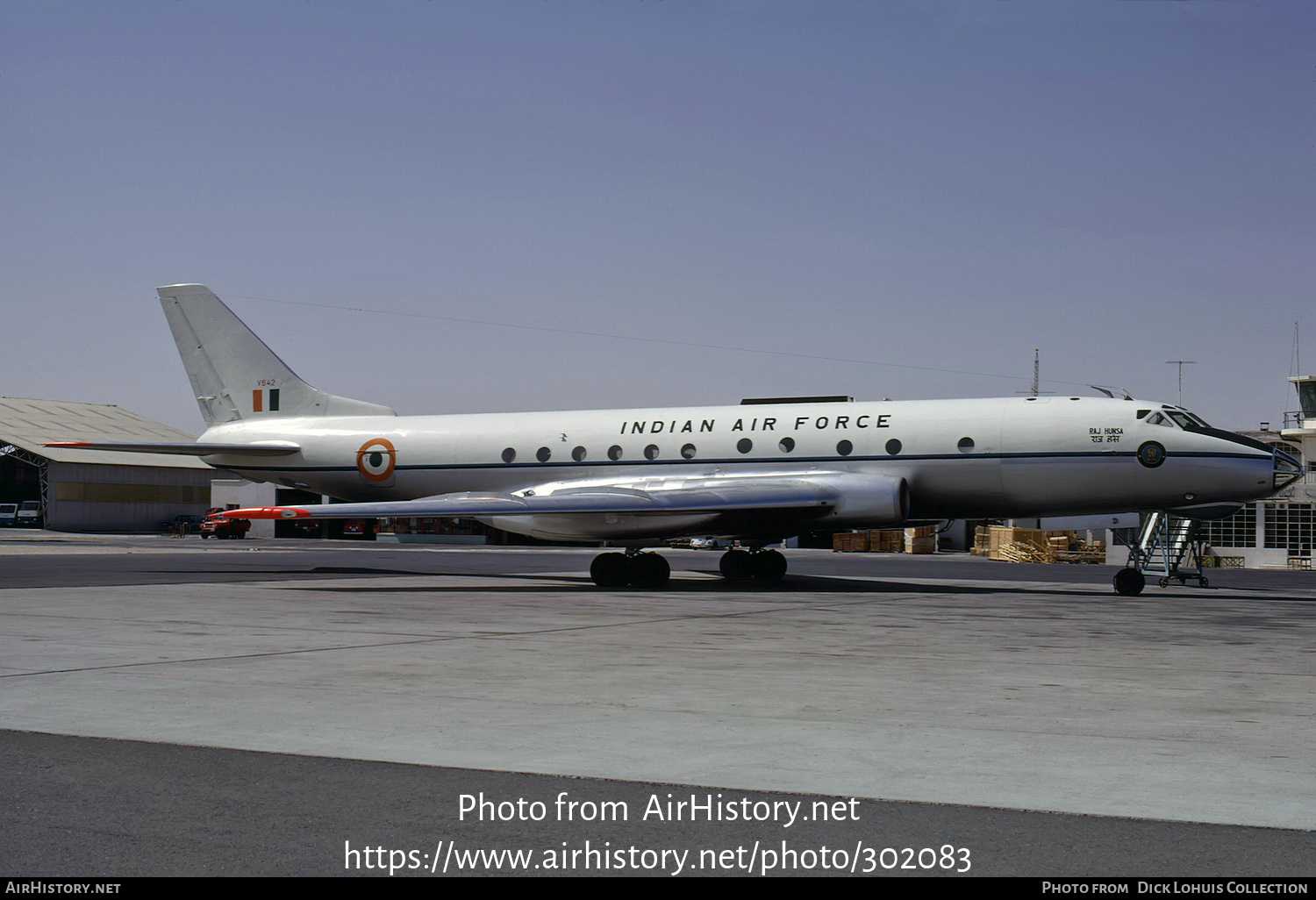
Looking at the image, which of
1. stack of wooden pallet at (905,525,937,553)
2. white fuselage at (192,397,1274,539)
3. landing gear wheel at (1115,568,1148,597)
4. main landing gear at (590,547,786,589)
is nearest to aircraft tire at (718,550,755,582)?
white fuselage at (192,397,1274,539)

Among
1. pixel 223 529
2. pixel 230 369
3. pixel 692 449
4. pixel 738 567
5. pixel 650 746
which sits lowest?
pixel 223 529

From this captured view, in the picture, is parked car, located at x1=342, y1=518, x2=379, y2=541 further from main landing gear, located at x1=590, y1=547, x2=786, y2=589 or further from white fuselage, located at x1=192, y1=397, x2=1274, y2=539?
main landing gear, located at x1=590, y1=547, x2=786, y2=589

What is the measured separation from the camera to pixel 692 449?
984 inches

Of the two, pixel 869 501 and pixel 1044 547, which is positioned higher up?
pixel 869 501

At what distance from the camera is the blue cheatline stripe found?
72.6 feet

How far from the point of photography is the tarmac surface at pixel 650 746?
4.74 meters

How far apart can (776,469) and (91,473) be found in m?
62.8

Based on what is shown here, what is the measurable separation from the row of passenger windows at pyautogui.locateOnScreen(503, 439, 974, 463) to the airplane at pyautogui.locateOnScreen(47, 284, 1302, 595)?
0.03m

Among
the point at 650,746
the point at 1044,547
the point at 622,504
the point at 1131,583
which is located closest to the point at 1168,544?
the point at 1131,583

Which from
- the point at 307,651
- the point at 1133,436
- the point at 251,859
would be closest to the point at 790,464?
the point at 1133,436

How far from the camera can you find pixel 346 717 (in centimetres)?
759

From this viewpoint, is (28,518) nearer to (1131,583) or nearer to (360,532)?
(360,532)

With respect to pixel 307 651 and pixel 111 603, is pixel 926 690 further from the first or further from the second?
pixel 111 603

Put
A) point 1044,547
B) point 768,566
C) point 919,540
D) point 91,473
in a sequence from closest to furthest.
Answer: point 768,566 < point 1044,547 < point 919,540 < point 91,473
